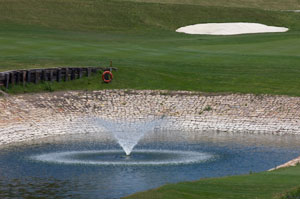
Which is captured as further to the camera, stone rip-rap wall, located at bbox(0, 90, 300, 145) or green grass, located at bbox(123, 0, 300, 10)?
green grass, located at bbox(123, 0, 300, 10)

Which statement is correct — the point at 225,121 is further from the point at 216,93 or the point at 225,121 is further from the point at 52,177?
the point at 52,177

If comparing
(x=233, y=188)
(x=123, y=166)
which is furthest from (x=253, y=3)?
(x=233, y=188)

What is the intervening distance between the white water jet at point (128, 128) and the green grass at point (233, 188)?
14608 millimetres

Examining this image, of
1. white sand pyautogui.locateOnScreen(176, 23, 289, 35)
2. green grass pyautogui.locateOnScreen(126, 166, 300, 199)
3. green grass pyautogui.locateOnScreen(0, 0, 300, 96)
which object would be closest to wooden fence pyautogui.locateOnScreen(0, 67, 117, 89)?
green grass pyautogui.locateOnScreen(0, 0, 300, 96)

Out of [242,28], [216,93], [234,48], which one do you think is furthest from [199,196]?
[242,28]

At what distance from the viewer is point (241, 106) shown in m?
46.2

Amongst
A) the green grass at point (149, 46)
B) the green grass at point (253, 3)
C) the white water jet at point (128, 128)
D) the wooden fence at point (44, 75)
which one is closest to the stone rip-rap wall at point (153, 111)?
the white water jet at point (128, 128)

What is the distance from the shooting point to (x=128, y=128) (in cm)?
4297

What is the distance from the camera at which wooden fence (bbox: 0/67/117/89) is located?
146 feet

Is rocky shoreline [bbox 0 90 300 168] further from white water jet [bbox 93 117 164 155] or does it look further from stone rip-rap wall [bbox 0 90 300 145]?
white water jet [bbox 93 117 164 155]

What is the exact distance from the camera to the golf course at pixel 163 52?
24.8 meters

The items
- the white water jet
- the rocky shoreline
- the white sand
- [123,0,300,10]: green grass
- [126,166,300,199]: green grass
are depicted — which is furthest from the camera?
[123,0,300,10]: green grass

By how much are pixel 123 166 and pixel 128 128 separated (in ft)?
36.6

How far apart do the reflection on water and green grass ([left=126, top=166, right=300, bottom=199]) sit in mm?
2850
